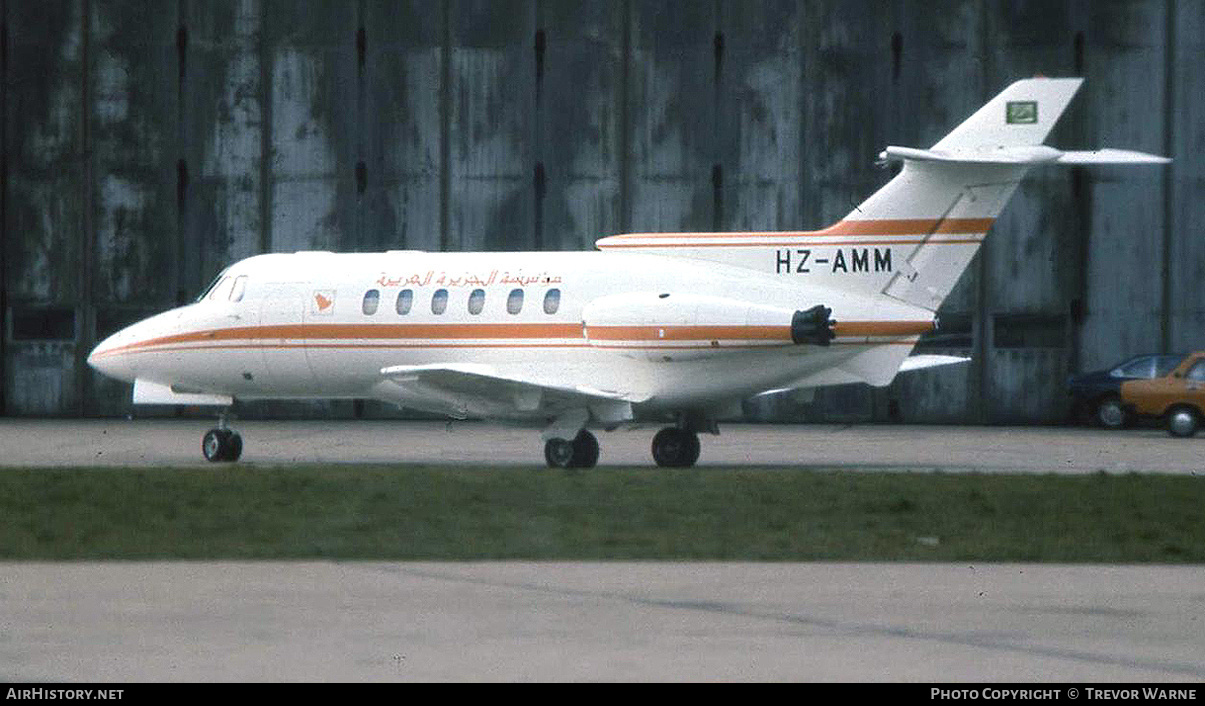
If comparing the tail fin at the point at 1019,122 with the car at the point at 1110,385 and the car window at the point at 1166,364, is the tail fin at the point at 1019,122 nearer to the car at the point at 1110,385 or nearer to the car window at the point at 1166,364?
the car at the point at 1110,385

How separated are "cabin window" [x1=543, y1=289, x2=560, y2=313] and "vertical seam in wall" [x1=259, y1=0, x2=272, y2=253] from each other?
15496 millimetres

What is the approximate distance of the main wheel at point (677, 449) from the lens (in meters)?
28.2

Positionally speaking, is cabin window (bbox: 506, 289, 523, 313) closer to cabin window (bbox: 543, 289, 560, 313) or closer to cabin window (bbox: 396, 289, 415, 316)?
cabin window (bbox: 543, 289, 560, 313)

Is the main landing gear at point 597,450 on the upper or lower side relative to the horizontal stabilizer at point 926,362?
lower

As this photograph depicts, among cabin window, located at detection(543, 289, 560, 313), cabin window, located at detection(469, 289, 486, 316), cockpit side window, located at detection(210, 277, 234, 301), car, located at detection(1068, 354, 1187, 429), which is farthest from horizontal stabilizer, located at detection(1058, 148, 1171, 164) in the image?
car, located at detection(1068, 354, 1187, 429)

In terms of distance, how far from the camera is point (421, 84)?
42094 millimetres

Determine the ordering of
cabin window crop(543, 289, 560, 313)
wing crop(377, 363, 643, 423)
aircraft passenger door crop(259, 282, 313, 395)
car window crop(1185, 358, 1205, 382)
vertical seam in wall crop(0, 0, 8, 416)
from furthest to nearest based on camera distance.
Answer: vertical seam in wall crop(0, 0, 8, 416)
car window crop(1185, 358, 1205, 382)
aircraft passenger door crop(259, 282, 313, 395)
cabin window crop(543, 289, 560, 313)
wing crop(377, 363, 643, 423)

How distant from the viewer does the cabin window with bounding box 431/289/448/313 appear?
94.7 ft

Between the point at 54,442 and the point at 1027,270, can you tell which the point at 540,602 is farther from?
the point at 1027,270

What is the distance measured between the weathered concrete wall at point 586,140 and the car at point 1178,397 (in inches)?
150

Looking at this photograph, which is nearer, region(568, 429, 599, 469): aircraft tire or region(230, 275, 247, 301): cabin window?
region(568, 429, 599, 469): aircraft tire

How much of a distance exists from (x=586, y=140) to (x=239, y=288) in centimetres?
1303

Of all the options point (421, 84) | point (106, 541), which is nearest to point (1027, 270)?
point (421, 84)

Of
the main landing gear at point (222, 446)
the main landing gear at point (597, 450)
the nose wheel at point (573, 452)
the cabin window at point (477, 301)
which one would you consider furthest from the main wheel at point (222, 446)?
the nose wheel at point (573, 452)
